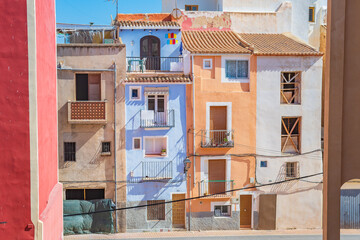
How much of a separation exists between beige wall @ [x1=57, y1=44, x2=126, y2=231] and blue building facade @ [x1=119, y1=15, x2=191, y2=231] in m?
0.40

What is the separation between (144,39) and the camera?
2273 centimetres

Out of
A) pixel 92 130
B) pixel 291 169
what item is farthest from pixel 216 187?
pixel 92 130

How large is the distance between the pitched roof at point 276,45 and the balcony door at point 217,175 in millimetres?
5825

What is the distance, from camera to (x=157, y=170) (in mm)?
20578

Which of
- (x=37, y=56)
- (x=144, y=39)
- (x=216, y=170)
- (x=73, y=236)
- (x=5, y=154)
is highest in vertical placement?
(x=144, y=39)

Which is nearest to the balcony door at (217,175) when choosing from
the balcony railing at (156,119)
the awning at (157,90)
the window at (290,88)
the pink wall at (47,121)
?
the balcony railing at (156,119)

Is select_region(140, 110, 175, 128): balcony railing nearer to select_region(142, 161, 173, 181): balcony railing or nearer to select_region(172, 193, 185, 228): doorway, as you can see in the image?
select_region(142, 161, 173, 181): balcony railing

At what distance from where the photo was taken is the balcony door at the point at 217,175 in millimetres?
21203

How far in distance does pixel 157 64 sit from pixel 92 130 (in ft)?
16.9

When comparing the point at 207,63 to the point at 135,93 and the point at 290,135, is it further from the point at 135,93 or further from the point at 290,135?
the point at 290,135

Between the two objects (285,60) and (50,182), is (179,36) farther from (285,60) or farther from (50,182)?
(50,182)

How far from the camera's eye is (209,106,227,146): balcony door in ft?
68.6

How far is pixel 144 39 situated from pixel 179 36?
1.90m

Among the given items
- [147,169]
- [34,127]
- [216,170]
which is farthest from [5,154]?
[216,170]
